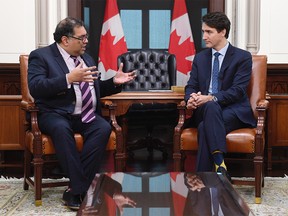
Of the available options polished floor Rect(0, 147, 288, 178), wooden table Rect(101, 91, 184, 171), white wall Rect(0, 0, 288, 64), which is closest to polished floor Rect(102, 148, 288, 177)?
polished floor Rect(0, 147, 288, 178)

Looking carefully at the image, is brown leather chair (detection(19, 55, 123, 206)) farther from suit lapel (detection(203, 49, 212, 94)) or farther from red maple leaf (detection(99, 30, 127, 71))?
red maple leaf (detection(99, 30, 127, 71))

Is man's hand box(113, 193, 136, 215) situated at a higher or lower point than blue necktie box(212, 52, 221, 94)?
lower

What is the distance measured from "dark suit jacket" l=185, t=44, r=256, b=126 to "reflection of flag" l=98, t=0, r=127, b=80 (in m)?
2.42

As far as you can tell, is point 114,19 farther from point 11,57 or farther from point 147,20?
point 11,57

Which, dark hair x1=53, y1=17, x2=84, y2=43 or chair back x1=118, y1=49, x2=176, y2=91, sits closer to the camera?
dark hair x1=53, y1=17, x2=84, y2=43

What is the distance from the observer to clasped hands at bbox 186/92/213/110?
349cm

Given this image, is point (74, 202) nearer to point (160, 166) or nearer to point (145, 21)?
point (160, 166)

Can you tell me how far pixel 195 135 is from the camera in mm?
3490

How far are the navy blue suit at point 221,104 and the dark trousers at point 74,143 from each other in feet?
1.97

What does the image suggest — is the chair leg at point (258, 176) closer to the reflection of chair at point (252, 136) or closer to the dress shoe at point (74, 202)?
the reflection of chair at point (252, 136)

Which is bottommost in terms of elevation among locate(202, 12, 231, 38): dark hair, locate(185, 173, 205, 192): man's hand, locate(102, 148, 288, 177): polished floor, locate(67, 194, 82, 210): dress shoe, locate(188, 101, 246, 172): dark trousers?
locate(102, 148, 288, 177): polished floor

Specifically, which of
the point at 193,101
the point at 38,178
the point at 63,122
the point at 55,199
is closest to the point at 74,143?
the point at 63,122

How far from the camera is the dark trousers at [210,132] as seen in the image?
3330 millimetres

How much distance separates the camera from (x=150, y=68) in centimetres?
535
